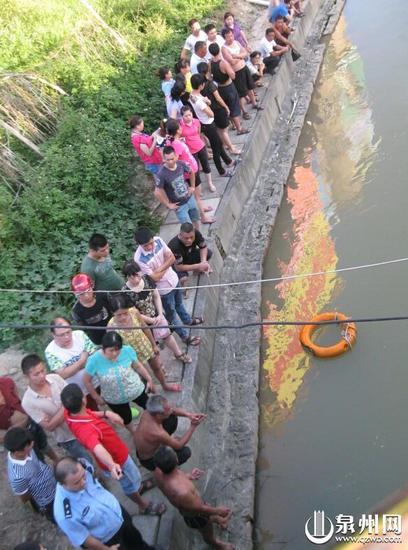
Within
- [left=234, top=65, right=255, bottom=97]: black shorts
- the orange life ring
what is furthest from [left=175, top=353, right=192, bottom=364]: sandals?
[left=234, top=65, right=255, bottom=97]: black shorts

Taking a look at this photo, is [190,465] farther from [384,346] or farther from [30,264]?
[30,264]

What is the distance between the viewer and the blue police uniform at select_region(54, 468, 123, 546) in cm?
376

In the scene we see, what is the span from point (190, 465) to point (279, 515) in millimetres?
950

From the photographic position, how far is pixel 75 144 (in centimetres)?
946

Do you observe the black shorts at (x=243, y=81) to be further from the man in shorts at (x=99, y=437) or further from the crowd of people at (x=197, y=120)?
the man in shorts at (x=99, y=437)

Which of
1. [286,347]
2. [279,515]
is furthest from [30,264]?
[279,515]

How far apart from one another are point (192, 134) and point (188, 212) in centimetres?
112

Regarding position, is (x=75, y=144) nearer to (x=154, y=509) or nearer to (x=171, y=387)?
(x=171, y=387)

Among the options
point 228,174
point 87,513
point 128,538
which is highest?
point 87,513

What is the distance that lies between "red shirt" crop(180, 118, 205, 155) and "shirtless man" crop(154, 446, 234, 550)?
478 centimetres

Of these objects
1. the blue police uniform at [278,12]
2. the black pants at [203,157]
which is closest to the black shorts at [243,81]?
the black pants at [203,157]

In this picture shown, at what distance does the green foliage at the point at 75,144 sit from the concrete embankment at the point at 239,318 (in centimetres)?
139

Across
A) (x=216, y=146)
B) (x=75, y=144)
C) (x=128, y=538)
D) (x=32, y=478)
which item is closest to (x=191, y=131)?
(x=216, y=146)

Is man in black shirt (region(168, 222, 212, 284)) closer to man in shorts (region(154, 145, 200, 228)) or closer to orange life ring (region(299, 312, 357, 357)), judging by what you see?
man in shorts (region(154, 145, 200, 228))
